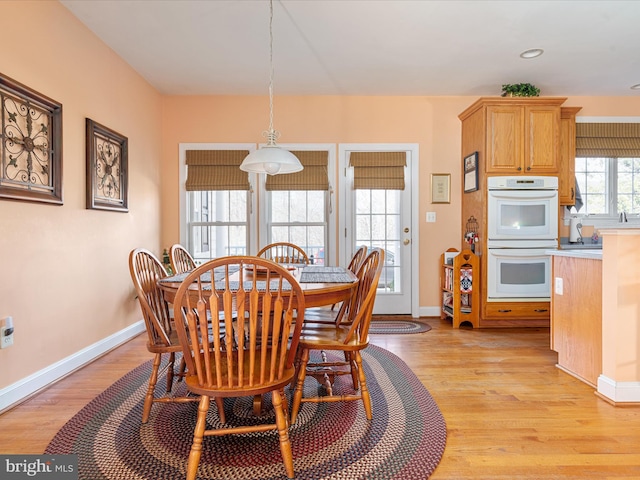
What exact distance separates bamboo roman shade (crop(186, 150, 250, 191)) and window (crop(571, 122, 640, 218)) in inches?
153

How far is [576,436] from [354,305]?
49.4 inches

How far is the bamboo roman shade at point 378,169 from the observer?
156 inches

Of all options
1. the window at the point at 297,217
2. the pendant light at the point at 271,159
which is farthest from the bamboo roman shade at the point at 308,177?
the pendant light at the point at 271,159

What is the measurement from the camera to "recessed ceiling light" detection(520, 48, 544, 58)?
3016mm

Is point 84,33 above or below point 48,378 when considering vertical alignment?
above

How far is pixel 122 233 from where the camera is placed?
3.19 meters

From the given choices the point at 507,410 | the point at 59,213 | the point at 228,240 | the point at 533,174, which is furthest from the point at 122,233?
the point at 533,174

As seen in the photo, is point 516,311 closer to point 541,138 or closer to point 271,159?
point 541,138

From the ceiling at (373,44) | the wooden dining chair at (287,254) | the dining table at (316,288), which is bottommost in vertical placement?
the dining table at (316,288)

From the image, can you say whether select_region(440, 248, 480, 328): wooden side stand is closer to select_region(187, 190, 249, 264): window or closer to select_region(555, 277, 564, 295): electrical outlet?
select_region(555, 277, 564, 295): electrical outlet

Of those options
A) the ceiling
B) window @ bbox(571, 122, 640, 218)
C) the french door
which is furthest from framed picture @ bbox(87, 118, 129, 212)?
window @ bbox(571, 122, 640, 218)

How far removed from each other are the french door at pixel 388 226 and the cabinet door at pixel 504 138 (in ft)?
2.64

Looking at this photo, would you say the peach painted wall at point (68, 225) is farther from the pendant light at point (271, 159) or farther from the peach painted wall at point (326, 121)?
the pendant light at point (271, 159)

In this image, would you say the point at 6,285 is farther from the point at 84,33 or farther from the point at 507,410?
the point at 507,410
